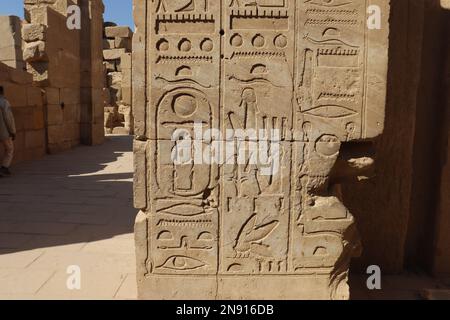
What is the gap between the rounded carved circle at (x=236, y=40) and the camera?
2.69 m

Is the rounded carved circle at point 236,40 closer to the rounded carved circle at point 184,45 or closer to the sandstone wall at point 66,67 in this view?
the rounded carved circle at point 184,45

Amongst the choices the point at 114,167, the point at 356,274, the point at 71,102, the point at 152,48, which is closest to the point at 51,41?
the point at 71,102

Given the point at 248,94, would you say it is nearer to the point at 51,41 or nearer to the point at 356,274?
the point at 356,274

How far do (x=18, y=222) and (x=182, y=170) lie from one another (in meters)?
2.81

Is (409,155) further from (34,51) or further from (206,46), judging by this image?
(34,51)

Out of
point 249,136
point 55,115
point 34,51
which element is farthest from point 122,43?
point 249,136

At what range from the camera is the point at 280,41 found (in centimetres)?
269

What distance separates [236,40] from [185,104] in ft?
1.71

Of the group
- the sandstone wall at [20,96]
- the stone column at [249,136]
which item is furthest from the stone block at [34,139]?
the stone column at [249,136]

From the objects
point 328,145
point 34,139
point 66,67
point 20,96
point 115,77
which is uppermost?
point 115,77

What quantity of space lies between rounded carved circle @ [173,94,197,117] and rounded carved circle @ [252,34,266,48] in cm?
53

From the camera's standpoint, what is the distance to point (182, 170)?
9.10ft

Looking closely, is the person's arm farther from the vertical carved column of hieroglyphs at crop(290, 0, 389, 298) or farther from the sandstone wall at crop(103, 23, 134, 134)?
the sandstone wall at crop(103, 23, 134, 134)

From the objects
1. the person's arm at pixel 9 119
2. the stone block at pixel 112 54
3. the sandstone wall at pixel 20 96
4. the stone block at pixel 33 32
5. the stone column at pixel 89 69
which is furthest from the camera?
the stone block at pixel 112 54
